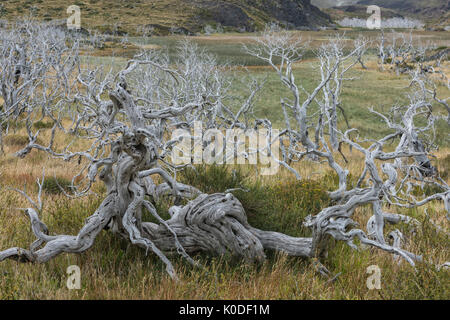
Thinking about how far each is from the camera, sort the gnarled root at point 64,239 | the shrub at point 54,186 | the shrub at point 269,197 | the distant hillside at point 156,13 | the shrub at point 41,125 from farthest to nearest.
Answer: the distant hillside at point 156,13 < the shrub at point 41,125 < the shrub at point 54,186 < the shrub at point 269,197 < the gnarled root at point 64,239

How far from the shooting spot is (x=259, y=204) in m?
4.13

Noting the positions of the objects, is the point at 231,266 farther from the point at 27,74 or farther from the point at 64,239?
the point at 27,74

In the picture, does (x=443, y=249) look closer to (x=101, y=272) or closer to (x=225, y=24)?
(x=101, y=272)

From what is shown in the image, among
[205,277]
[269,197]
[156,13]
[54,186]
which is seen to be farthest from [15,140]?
[156,13]

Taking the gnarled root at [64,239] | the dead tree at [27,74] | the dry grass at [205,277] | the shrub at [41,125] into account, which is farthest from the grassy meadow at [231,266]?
the shrub at [41,125]

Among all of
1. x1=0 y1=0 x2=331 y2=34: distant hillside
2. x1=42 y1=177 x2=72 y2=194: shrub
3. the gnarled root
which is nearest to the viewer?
the gnarled root

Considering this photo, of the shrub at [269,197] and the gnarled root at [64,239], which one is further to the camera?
the shrub at [269,197]

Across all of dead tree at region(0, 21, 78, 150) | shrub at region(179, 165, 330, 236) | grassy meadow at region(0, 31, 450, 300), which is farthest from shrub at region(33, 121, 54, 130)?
shrub at region(179, 165, 330, 236)

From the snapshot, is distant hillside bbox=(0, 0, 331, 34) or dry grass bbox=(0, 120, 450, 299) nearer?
dry grass bbox=(0, 120, 450, 299)

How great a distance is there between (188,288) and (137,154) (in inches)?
41.5

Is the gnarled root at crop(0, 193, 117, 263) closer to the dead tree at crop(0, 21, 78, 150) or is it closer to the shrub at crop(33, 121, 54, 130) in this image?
the dead tree at crop(0, 21, 78, 150)

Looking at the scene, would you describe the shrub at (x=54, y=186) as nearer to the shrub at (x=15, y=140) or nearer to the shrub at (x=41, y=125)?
the shrub at (x=15, y=140)

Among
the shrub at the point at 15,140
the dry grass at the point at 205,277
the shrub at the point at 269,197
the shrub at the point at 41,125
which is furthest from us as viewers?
the shrub at the point at 41,125

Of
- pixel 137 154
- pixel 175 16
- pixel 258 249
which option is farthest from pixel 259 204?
pixel 175 16
